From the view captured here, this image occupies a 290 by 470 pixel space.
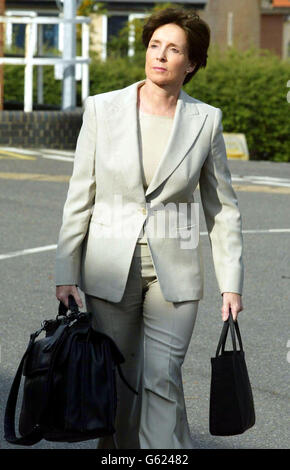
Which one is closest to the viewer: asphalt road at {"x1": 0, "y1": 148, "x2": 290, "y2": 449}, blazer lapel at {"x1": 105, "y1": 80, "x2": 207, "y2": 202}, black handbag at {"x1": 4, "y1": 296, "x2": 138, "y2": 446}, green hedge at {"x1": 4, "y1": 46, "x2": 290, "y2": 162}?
black handbag at {"x1": 4, "y1": 296, "x2": 138, "y2": 446}

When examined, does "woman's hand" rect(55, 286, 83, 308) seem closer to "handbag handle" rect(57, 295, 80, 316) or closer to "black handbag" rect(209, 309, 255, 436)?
"handbag handle" rect(57, 295, 80, 316)

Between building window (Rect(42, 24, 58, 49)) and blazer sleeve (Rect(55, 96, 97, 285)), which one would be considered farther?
building window (Rect(42, 24, 58, 49))

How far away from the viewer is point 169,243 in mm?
4617

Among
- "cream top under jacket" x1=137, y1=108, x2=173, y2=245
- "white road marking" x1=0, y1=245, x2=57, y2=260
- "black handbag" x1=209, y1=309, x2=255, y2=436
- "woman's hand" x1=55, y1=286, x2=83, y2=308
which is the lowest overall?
"white road marking" x1=0, y1=245, x2=57, y2=260

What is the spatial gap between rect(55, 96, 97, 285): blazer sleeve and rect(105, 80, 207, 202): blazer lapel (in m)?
0.09

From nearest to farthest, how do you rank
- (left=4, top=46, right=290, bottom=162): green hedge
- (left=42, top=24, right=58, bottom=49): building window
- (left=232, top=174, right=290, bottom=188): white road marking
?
(left=232, top=174, right=290, bottom=188): white road marking < (left=4, top=46, right=290, bottom=162): green hedge < (left=42, top=24, right=58, bottom=49): building window

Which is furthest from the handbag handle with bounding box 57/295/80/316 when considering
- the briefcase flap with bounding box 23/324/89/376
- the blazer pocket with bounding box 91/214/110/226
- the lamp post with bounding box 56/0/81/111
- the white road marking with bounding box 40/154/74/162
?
the lamp post with bounding box 56/0/81/111

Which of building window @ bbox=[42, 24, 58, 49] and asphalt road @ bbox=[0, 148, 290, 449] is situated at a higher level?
asphalt road @ bbox=[0, 148, 290, 449]

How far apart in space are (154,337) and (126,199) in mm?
536

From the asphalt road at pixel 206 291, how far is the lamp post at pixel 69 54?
362 centimetres

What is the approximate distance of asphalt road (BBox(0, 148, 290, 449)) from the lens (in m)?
6.35

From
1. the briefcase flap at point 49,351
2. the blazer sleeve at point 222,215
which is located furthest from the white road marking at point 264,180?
the briefcase flap at point 49,351

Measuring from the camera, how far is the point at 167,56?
4.59 meters

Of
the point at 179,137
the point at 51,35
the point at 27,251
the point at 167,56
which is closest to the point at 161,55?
the point at 167,56
